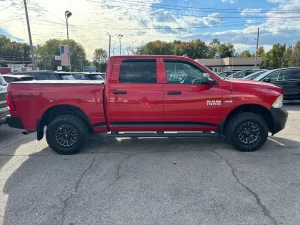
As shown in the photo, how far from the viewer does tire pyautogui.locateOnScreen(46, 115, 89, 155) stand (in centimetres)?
498

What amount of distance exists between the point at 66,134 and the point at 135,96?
165cm

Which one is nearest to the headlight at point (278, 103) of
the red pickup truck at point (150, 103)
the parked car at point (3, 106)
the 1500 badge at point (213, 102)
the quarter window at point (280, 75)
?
the red pickup truck at point (150, 103)

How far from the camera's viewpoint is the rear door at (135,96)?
4.86 metres

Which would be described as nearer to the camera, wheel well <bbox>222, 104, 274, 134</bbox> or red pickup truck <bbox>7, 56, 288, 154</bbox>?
red pickup truck <bbox>7, 56, 288, 154</bbox>

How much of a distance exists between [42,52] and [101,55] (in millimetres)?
23697

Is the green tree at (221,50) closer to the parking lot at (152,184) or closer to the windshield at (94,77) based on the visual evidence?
the windshield at (94,77)

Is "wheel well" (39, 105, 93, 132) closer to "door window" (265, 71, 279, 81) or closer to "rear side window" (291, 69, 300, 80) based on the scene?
"door window" (265, 71, 279, 81)

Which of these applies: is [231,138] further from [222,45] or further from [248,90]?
[222,45]

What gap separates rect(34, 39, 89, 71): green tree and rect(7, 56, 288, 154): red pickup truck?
92.9 m

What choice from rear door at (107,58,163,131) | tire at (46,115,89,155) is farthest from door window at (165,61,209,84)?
tire at (46,115,89,155)

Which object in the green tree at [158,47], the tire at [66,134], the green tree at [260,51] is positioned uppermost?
the green tree at [158,47]

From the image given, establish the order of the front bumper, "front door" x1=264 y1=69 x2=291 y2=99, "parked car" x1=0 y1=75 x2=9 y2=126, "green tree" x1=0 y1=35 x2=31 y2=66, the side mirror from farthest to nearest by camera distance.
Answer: "green tree" x1=0 y1=35 x2=31 y2=66 → "front door" x1=264 y1=69 x2=291 y2=99 → "parked car" x1=0 y1=75 x2=9 y2=126 → the front bumper → the side mirror

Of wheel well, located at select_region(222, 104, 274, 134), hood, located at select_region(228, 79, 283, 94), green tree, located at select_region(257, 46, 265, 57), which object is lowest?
wheel well, located at select_region(222, 104, 274, 134)

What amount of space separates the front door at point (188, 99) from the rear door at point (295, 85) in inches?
311
